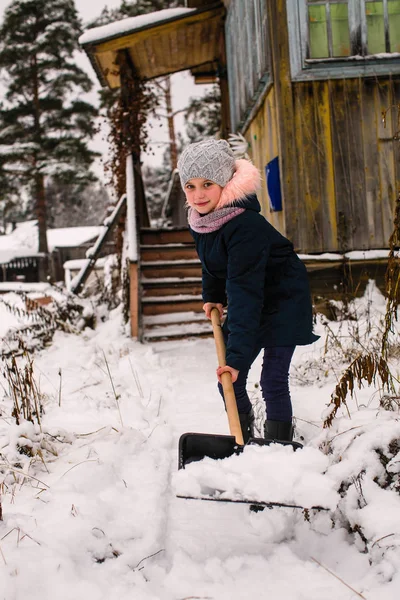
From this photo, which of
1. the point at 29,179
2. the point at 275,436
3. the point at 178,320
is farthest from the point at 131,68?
the point at 29,179

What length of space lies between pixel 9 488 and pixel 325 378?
6.68ft

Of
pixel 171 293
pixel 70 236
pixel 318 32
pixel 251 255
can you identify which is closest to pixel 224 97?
pixel 318 32

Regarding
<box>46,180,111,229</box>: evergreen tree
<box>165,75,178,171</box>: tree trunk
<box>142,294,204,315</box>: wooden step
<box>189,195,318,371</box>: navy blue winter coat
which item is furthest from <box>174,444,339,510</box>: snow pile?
<box>46,180,111,229</box>: evergreen tree

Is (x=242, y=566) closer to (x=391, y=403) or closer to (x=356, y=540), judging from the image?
(x=356, y=540)

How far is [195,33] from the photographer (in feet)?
25.5

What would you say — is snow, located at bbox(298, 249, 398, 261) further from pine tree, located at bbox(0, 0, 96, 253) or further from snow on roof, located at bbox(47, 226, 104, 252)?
snow on roof, located at bbox(47, 226, 104, 252)

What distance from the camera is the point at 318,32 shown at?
4.95 metres

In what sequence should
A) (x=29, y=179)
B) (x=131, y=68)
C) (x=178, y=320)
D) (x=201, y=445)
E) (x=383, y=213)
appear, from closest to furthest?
1. (x=201, y=445)
2. (x=383, y=213)
3. (x=178, y=320)
4. (x=131, y=68)
5. (x=29, y=179)

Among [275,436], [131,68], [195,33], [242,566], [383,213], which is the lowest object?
[242,566]

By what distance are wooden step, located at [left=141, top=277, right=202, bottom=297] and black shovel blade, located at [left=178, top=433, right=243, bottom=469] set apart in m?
4.61

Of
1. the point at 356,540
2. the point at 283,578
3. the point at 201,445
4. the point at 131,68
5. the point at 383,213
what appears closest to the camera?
the point at 283,578

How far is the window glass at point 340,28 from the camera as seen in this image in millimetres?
4938

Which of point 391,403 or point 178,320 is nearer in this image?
point 391,403

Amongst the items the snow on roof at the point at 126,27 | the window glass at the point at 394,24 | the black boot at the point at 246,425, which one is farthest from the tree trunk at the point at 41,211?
the black boot at the point at 246,425
